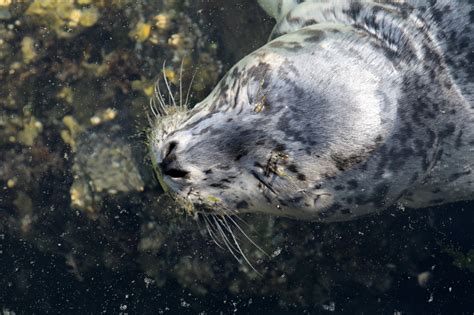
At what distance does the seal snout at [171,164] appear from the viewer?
237cm

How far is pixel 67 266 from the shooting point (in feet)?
11.5

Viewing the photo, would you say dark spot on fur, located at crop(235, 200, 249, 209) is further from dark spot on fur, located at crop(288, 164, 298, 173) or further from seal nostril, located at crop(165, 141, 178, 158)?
seal nostril, located at crop(165, 141, 178, 158)

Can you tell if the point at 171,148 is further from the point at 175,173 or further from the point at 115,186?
the point at 115,186

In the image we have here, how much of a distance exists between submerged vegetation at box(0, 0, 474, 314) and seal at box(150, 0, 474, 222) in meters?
0.73

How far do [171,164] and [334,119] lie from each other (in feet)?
2.35

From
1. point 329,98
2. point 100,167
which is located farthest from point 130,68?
point 329,98

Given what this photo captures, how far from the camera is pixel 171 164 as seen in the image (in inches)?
93.0

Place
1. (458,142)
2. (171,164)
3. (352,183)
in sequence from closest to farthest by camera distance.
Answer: (171,164) → (352,183) → (458,142)

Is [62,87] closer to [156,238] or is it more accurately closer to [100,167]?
[100,167]

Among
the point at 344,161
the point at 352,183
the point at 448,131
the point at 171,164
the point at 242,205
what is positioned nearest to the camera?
the point at 171,164

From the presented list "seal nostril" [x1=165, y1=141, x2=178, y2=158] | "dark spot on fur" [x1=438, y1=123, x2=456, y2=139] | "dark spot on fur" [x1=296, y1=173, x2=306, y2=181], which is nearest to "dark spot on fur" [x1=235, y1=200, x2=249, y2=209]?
"dark spot on fur" [x1=296, y1=173, x2=306, y2=181]

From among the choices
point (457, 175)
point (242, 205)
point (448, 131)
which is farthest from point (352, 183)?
point (457, 175)

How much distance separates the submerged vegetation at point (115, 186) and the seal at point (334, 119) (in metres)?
0.73

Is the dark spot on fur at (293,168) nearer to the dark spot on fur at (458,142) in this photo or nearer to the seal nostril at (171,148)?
the seal nostril at (171,148)
